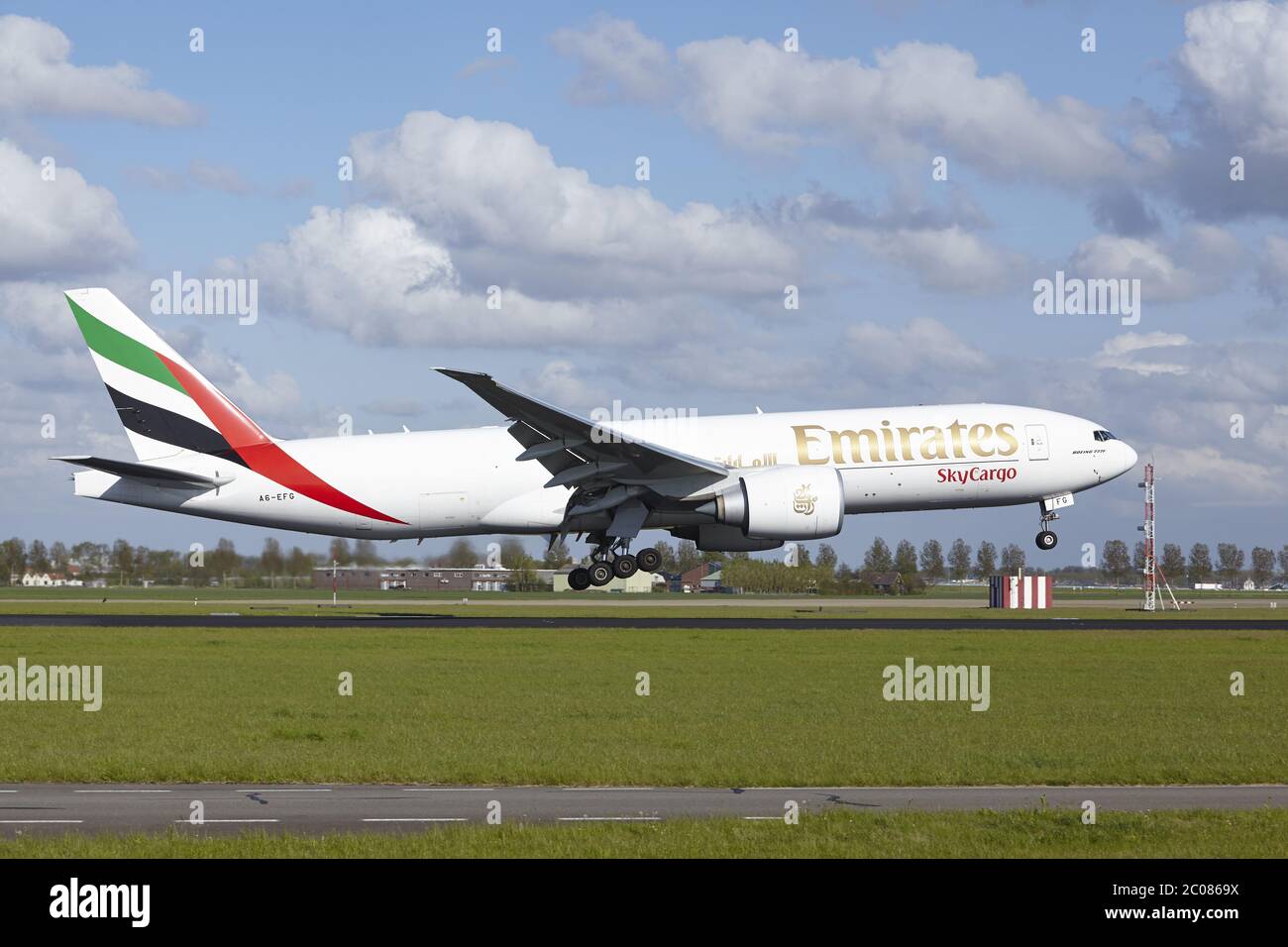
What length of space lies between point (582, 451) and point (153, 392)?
14787 mm

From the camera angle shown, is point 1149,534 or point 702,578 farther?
point 702,578

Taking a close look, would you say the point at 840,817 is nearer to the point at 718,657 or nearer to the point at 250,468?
the point at 718,657

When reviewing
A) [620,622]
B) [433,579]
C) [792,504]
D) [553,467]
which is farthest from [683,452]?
[433,579]

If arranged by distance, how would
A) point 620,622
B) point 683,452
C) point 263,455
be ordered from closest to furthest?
point 683,452, point 263,455, point 620,622

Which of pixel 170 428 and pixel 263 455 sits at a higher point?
pixel 170 428

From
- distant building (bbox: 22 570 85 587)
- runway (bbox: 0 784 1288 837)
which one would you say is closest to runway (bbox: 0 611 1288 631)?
runway (bbox: 0 784 1288 837)

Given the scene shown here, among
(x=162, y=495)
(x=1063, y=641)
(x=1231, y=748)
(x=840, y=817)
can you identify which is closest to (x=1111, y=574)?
(x=1063, y=641)

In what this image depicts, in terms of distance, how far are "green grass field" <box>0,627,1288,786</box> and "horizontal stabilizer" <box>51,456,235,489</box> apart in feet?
20.2

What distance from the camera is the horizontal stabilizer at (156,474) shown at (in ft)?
138

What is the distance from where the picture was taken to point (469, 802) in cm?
1502

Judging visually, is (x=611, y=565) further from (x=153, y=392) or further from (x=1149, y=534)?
(x=1149, y=534)

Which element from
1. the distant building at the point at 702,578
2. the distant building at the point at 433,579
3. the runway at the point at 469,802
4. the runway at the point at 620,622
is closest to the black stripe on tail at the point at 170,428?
the runway at the point at 620,622

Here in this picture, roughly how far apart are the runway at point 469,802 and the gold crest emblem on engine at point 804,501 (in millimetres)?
23002

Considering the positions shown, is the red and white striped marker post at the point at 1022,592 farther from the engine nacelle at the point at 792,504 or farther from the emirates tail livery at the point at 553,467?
the engine nacelle at the point at 792,504
